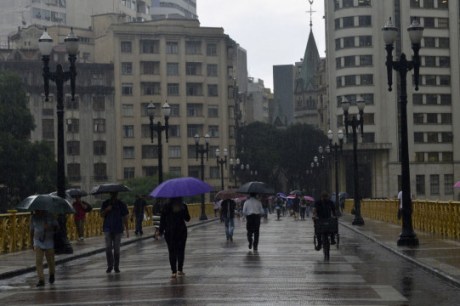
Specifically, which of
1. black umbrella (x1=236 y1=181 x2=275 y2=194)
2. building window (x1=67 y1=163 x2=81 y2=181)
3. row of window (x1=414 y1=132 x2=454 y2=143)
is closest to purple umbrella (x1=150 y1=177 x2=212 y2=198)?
black umbrella (x1=236 y1=181 x2=275 y2=194)

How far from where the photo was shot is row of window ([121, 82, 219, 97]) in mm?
129250

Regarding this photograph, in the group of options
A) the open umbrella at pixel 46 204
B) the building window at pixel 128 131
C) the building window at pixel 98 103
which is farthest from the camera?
the building window at pixel 128 131

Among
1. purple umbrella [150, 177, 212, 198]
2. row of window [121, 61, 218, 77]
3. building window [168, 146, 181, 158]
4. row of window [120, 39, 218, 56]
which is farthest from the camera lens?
building window [168, 146, 181, 158]

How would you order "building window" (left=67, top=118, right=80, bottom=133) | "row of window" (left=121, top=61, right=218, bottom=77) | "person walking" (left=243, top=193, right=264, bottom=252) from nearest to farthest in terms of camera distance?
1. "person walking" (left=243, top=193, right=264, bottom=252)
2. "building window" (left=67, top=118, right=80, bottom=133)
3. "row of window" (left=121, top=61, right=218, bottom=77)

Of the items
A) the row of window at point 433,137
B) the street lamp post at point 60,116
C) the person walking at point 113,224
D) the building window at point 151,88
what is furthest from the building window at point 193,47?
the person walking at point 113,224

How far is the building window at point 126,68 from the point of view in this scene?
5074 inches

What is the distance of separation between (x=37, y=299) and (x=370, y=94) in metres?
110

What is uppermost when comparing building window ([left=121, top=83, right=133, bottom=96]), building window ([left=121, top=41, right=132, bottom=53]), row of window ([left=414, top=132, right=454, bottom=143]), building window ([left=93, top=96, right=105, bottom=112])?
building window ([left=121, top=41, right=132, bottom=53])

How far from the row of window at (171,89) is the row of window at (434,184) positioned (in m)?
27.8

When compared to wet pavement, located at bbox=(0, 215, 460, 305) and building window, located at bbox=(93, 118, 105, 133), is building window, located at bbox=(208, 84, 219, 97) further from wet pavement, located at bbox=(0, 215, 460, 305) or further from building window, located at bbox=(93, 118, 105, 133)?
wet pavement, located at bbox=(0, 215, 460, 305)

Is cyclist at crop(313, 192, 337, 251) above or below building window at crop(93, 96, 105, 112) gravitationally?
below

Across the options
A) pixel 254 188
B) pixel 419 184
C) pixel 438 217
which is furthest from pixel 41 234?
pixel 419 184

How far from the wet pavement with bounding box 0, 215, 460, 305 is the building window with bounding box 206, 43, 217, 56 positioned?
102 m

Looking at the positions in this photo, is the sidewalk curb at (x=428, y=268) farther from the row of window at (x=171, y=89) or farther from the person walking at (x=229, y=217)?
the row of window at (x=171, y=89)
